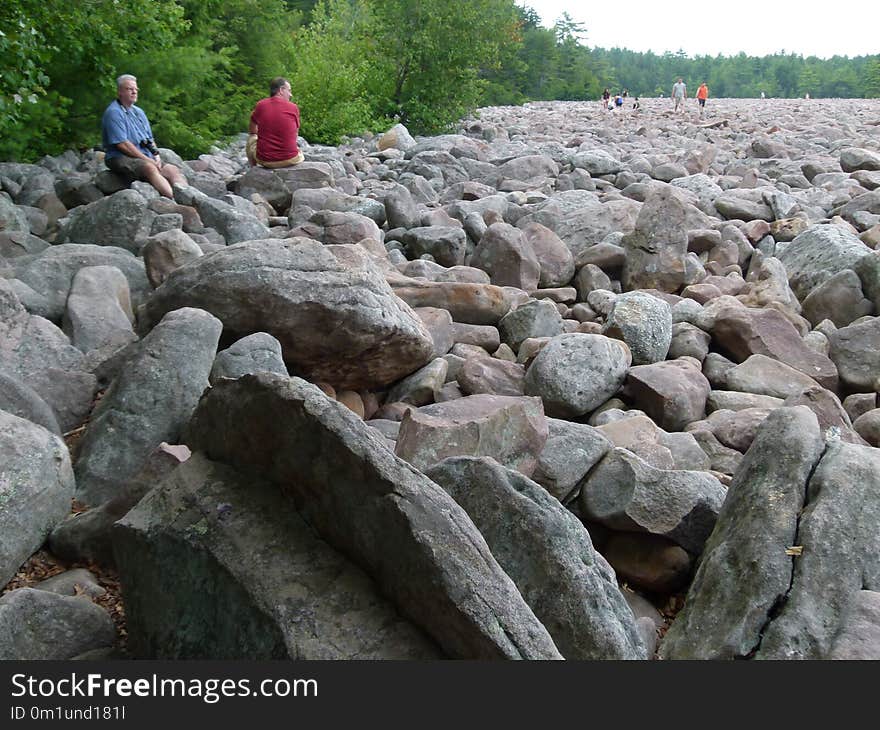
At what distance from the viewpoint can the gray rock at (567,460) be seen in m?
3.57

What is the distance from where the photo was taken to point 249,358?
407 centimetres

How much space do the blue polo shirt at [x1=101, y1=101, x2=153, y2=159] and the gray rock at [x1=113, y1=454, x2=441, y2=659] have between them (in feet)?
24.2

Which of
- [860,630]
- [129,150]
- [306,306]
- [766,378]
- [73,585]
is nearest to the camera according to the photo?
[860,630]

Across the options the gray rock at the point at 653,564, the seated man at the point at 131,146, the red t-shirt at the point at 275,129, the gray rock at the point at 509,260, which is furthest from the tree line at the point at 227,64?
the gray rock at the point at 653,564

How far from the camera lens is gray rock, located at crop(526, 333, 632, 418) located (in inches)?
190

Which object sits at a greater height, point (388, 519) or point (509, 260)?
point (388, 519)

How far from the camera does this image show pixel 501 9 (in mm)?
22094

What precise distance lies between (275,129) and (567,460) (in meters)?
8.40

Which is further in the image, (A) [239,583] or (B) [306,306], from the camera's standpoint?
(B) [306,306]

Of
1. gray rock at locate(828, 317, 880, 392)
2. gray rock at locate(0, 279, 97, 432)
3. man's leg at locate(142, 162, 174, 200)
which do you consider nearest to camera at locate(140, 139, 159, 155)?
man's leg at locate(142, 162, 174, 200)

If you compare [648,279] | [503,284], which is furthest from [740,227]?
[503,284]

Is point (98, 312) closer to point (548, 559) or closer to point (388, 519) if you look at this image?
point (548, 559)

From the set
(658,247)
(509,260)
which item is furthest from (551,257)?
(658,247)

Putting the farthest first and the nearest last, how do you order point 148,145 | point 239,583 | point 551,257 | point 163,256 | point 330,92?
point 330,92, point 148,145, point 551,257, point 163,256, point 239,583
